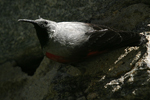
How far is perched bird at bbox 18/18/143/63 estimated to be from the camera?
1890mm

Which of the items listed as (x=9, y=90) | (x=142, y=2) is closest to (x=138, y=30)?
(x=142, y=2)

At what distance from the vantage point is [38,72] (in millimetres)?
2420

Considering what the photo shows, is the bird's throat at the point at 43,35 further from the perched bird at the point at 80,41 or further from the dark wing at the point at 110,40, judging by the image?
the dark wing at the point at 110,40

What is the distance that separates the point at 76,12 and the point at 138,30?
0.86 meters

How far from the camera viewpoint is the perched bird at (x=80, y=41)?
1890mm

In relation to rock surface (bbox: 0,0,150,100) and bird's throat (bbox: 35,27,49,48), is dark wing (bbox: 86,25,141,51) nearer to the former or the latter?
rock surface (bbox: 0,0,150,100)

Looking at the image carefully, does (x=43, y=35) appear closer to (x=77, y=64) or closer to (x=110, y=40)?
(x=77, y=64)

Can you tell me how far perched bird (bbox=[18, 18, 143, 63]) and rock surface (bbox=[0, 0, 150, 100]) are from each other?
0.15 metres

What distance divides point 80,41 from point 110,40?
339mm

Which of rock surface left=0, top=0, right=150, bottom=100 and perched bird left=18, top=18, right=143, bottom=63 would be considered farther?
perched bird left=18, top=18, right=143, bottom=63

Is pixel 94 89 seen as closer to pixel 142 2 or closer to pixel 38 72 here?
pixel 38 72

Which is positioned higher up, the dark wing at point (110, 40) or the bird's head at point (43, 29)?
the dark wing at point (110, 40)

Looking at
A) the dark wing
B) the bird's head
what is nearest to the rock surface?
the dark wing

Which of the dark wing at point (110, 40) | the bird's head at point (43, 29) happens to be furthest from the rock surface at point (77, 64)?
the bird's head at point (43, 29)
